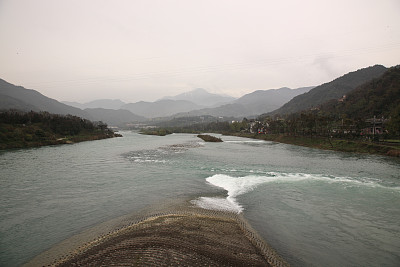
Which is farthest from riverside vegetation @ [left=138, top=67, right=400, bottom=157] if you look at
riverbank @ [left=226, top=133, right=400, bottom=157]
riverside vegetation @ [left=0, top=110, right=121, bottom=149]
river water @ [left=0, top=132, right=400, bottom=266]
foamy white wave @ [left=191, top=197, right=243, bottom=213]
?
riverside vegetation @ [left=0, top=110, right=121, bottom=149]

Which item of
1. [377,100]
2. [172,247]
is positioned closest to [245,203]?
[172,247]

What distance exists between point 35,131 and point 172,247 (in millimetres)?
70873

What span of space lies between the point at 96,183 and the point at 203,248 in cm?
1632

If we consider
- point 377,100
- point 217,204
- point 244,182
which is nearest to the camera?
point 217,204

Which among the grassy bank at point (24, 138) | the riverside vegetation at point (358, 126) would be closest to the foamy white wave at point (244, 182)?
the riverside vegetation at point (358, 126)

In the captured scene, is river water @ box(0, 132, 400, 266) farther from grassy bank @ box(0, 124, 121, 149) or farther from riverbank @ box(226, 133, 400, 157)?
grassy bank @ box(0, 124, 121, 149)

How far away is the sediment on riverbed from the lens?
24.7 ft

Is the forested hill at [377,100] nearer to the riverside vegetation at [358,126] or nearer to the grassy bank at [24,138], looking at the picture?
the riverside vegetation at [358,126]

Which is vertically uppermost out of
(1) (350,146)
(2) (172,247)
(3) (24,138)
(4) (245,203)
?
(3) (24,138)

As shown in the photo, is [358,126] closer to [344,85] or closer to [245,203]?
[245,203]

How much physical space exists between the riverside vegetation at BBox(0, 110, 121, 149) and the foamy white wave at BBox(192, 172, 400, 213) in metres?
55.9

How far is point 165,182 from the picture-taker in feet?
68.4

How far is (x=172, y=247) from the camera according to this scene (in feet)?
27.2

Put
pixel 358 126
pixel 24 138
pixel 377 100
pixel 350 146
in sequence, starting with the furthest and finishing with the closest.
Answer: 1. pixel 377 100
2. pixel 24 138
3. pixel 358 126
4. pixel 350 146
